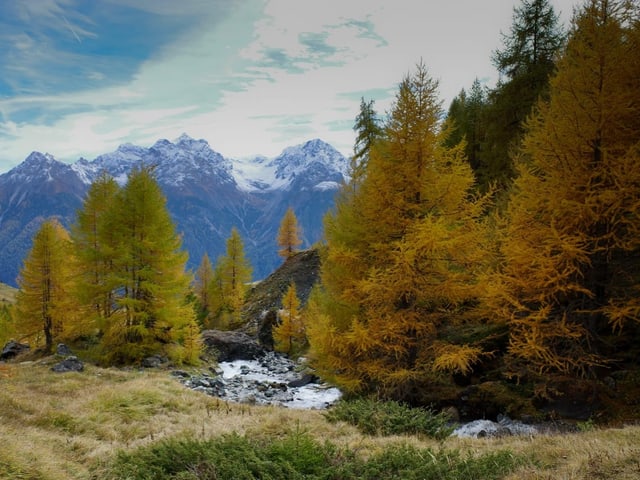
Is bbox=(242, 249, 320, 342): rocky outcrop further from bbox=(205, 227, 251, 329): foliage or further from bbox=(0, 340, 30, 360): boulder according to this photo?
bbox=(0, 340, 30, 360): boulder

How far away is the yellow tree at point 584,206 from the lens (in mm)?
9477

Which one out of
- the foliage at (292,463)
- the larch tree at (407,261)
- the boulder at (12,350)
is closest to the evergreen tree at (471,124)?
the larch tree at (407,261)

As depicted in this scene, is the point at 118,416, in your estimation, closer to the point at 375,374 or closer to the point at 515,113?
the point at 375,374

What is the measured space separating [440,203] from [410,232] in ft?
4.46

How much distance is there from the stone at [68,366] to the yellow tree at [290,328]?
703 inches

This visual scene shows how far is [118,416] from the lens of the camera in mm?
9375

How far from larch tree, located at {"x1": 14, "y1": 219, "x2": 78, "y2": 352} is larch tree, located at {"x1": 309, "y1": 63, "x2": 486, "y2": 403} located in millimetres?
23269

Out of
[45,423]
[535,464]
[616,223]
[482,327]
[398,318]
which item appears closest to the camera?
[535,464]

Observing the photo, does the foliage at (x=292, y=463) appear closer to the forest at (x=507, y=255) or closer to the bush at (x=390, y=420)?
the bush at (x=390, y=420)

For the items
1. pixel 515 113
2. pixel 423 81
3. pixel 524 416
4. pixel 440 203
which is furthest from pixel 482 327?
pixel 515 113

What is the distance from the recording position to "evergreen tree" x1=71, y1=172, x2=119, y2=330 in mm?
22330

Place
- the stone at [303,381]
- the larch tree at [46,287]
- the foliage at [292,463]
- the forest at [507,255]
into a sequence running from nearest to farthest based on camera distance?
1. the foliage at [292,463]
2. the forest at [507,255]
3. the stone at [303,381]
4. the larch tree at [46,287]

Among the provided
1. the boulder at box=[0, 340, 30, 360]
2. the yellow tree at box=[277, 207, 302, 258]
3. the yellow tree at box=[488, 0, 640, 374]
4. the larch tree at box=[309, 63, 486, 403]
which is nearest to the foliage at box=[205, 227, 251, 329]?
the yellow tree at box=[277, 207, 302, 258]

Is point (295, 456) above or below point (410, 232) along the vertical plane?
below
